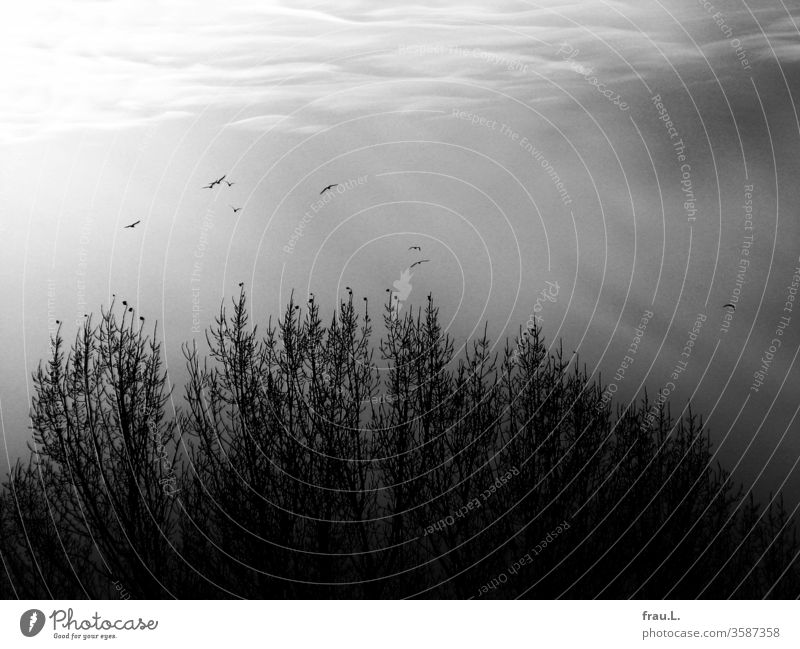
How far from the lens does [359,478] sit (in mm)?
6980

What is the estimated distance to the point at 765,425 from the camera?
687 centimetres

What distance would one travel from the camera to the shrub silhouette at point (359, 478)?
22.3 feet

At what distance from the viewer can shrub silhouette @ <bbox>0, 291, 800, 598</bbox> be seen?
680 centimetres

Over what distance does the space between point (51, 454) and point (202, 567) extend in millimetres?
1635
